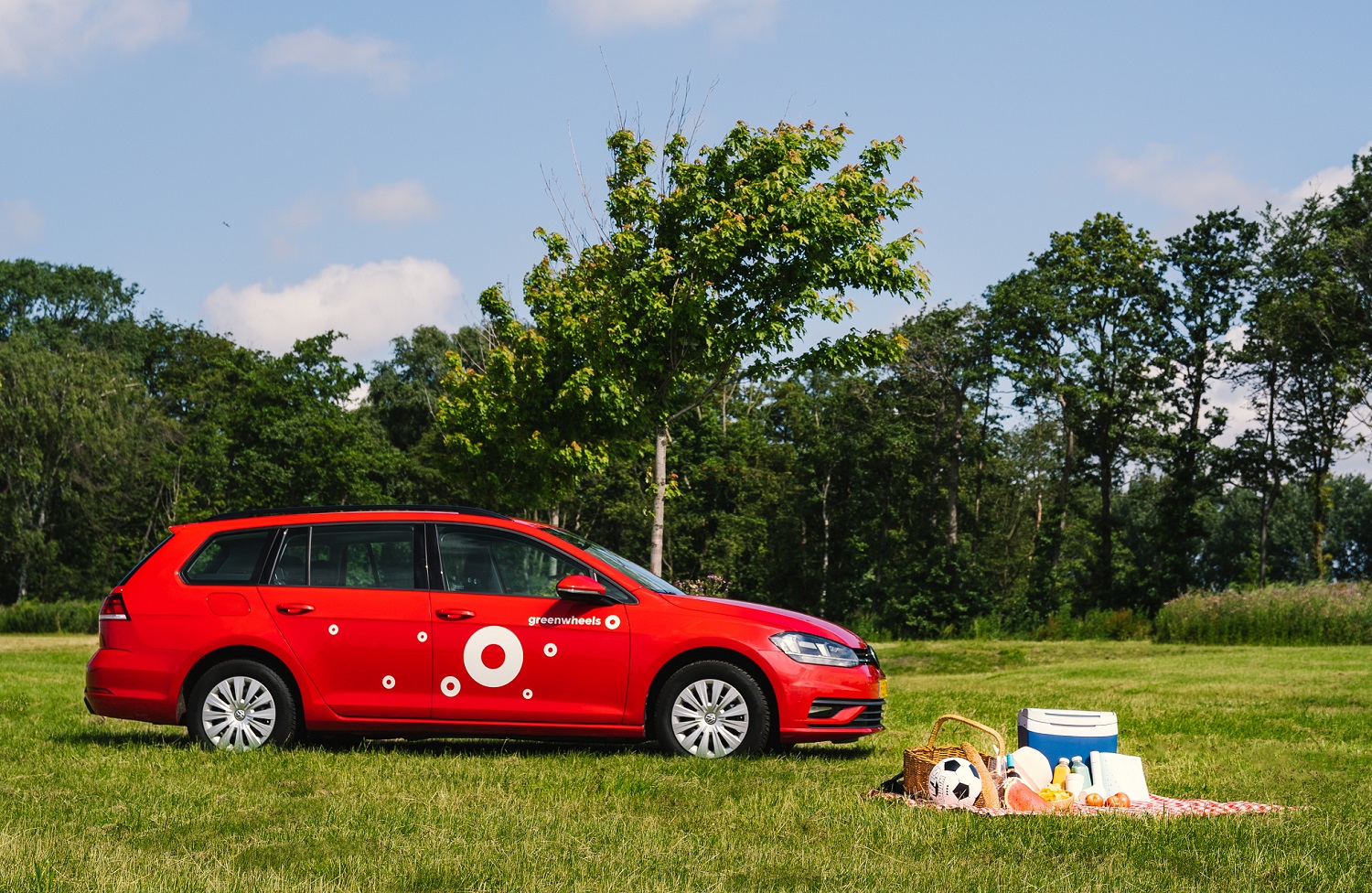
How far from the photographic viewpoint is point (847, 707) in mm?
8625

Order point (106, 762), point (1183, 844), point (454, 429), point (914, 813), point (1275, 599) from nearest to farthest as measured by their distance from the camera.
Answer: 1. point (1183, 844)
2. point (914, 813)
3. point (106, 762)
4. point (1275, 599)
5. point (454, 429)

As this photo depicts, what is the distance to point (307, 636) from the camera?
893 centimetres

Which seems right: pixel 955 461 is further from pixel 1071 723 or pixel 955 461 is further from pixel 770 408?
pixel 1071 723

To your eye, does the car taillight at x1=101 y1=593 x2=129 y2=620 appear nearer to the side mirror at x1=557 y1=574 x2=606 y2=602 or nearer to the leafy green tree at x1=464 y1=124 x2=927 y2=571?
the side mirror at x1=557 y1=574 x2=606 y2=602

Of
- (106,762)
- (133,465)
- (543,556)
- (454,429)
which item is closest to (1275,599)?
(454,429)

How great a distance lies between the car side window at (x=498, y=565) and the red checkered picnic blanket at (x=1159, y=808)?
9.26 ft

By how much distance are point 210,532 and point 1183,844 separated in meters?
6.86

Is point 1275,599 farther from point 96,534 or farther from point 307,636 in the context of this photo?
point 96,534

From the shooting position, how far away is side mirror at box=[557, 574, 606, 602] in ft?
28.5

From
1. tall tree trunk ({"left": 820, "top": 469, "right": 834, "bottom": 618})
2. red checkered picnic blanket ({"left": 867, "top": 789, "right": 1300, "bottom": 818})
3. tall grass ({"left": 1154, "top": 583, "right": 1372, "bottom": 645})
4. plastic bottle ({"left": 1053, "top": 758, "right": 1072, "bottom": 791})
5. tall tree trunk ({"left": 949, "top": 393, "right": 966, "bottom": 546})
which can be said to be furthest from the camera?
tall tree trunk ({"left": 820, "top": 469, "right": 834, "bottom": 618})

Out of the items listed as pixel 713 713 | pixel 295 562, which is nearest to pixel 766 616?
pixel 713 713

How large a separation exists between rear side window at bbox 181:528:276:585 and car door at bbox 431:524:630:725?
4.67ft

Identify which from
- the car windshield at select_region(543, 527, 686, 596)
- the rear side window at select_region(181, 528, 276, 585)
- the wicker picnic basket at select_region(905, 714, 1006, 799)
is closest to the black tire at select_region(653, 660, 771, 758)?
the car windshield at select_region(543, 527, 686, 596)

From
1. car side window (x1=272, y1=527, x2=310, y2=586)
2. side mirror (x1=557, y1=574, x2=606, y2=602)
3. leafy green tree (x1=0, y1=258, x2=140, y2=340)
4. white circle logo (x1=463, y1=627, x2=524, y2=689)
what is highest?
leafy green tree (x1=0, y1=258, x2=140, y2=340)
